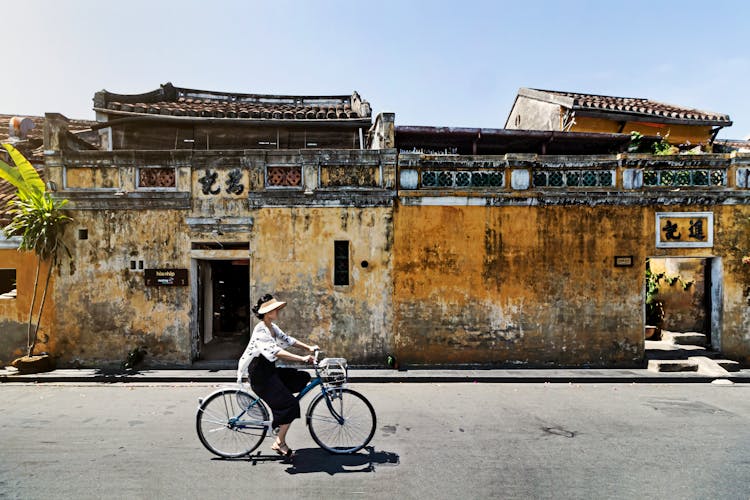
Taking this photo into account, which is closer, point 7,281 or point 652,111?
point 7,281

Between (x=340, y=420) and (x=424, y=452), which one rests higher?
(x=340, y=420)

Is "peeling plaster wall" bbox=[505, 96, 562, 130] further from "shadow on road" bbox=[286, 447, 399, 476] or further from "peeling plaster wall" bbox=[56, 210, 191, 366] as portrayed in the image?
"shadow on road" bbox=[286, 447, 399, 476]

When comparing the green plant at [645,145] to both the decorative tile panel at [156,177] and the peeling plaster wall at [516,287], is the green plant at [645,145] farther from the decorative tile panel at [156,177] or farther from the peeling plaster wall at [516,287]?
the decorative tile panel at [156,177]

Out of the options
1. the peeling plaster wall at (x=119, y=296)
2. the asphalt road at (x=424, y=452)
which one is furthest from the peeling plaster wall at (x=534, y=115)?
the peeling plaster wall at (x=119, y=296)

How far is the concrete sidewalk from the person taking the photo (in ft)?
29.2

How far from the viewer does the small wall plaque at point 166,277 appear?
984cm

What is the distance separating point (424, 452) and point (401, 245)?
208 inches

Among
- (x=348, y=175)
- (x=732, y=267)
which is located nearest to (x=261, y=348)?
(x=348, y=175)

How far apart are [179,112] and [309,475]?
10.1 metres

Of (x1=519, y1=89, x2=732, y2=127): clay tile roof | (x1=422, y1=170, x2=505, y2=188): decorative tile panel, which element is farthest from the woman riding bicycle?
(x1=519, y1=89, x2=732, y2=127): clay tile roof

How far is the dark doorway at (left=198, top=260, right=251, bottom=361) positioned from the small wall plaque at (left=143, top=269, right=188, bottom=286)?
54cm

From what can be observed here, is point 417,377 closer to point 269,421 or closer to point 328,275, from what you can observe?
point 328,275

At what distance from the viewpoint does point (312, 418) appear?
5.30 metres

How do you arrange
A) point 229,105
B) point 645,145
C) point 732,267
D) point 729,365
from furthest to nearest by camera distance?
point 229,105 → point 645,145 → point 732,267 → point 729,365
